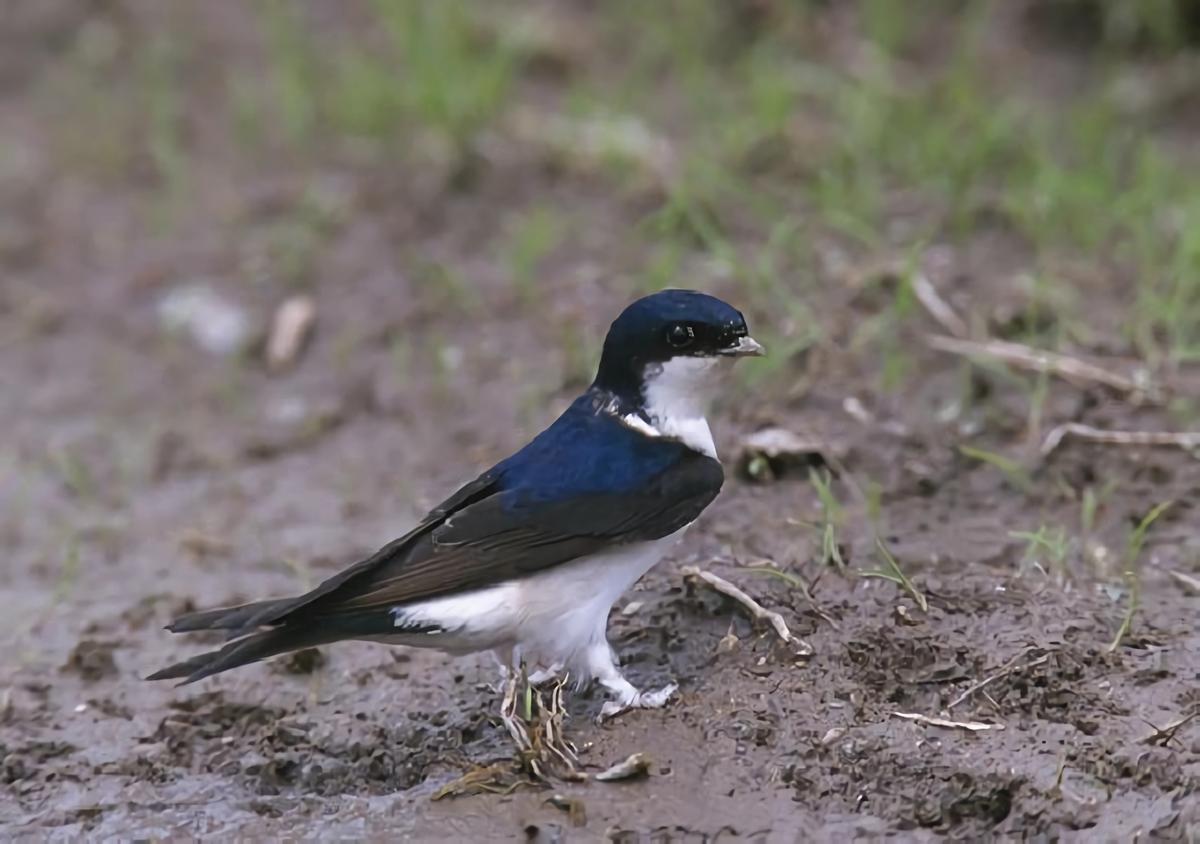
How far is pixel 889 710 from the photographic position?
334 centimetres

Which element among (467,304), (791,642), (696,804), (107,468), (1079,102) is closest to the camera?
(696,804)

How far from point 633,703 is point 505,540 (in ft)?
1.31

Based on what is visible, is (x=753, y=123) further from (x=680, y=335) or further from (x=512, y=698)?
(x=512, y=698)

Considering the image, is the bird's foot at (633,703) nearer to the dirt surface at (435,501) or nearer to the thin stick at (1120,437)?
the dirt surface at (435,501)

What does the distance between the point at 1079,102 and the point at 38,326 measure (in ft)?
12.0

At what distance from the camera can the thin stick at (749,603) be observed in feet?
11.6

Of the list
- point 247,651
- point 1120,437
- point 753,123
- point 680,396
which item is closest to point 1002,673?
point 680,396

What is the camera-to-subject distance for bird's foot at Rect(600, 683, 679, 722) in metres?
3.43

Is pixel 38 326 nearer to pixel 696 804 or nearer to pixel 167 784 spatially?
pixel 167 784

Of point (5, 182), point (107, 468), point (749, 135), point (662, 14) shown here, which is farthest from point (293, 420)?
point (662, 14)

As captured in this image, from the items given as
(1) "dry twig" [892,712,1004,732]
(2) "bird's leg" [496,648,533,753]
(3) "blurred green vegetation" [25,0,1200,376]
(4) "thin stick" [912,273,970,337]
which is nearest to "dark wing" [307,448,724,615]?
(2) "bird's leg" [496,648,533,753]

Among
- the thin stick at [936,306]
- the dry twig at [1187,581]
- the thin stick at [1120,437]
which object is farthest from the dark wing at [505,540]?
the thin stick at [936,306]

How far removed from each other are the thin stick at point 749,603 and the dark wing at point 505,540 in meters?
0.32

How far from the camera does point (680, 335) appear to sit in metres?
3.54
